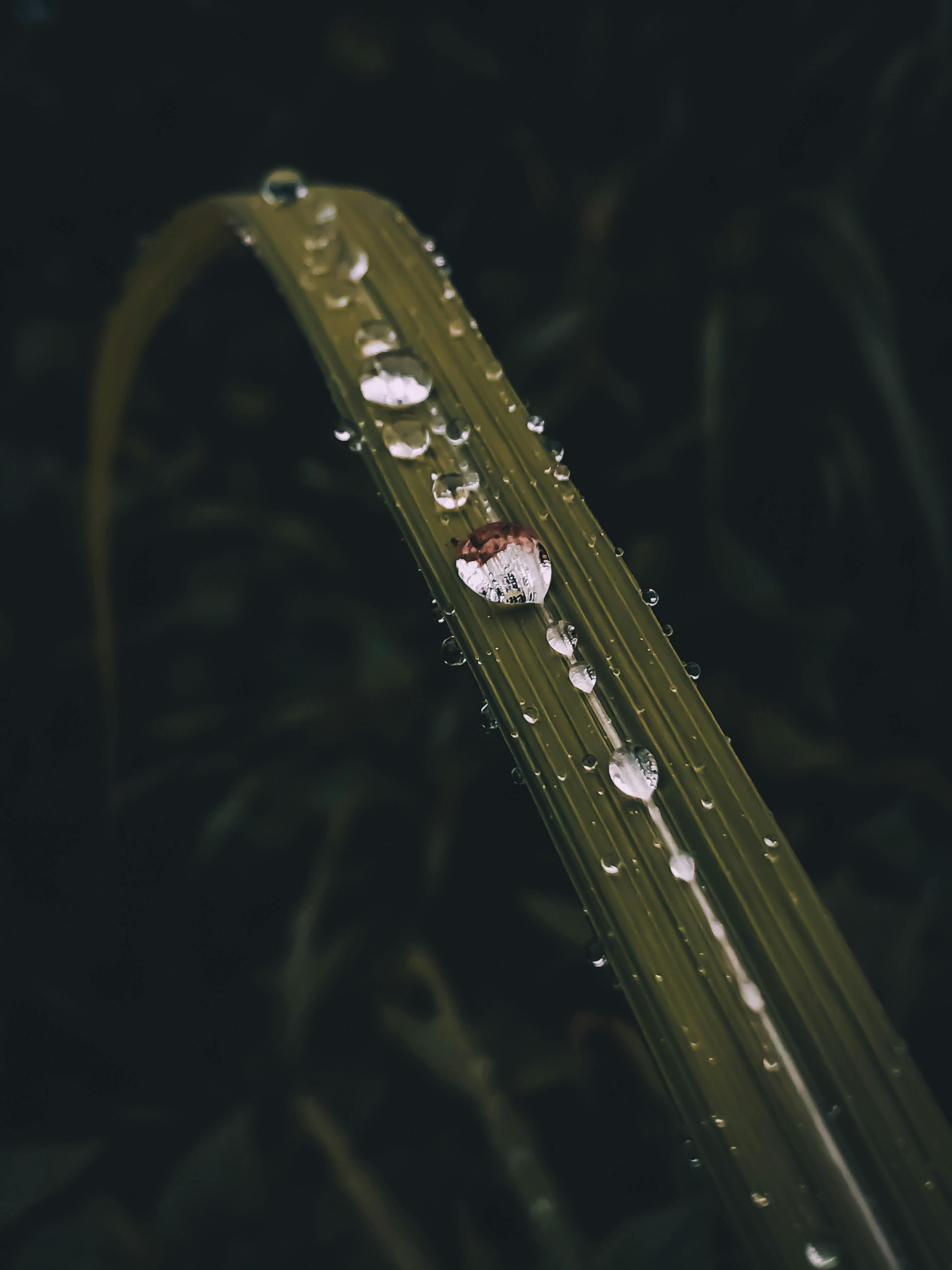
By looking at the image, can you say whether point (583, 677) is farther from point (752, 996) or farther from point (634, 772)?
point (752, 996)

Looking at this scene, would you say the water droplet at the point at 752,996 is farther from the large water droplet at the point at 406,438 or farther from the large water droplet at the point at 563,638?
the large water droplet at the point at 406,438

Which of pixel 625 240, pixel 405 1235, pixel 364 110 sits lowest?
pixel 405 1235

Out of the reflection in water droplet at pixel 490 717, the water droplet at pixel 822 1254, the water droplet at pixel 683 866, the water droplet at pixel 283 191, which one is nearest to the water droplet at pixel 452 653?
the reflection in water droplet at pixel 490 717

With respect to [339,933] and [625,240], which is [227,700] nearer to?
[339,933]

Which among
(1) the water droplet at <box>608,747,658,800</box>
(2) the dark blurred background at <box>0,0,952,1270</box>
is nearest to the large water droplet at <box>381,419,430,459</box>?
(1) the water droplet at <box>608,747,658,800</box>

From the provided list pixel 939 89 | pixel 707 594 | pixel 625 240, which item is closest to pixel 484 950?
pixel 707 594

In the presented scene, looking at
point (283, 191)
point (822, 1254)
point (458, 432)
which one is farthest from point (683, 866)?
point (283, 191)
